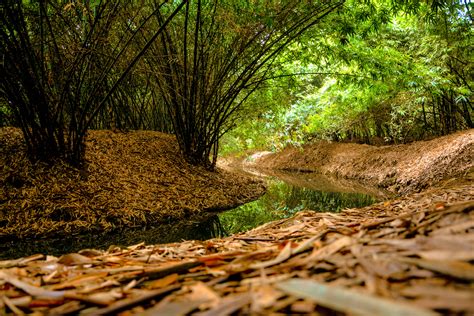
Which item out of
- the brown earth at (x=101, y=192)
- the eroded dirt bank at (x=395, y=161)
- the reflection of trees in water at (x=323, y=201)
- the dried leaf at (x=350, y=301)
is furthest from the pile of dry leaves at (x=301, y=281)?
the eroded dirt bank at (x=395, y=161)

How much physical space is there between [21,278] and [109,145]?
3711 millimetres

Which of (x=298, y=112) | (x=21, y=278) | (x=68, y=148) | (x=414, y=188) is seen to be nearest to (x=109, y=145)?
(x=68, y=148)

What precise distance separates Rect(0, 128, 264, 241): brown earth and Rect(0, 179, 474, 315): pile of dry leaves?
1.85m

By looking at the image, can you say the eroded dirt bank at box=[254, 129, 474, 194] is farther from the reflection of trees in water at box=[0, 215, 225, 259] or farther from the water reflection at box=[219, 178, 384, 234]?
the reflection of trees in water at box=[0, 215, 225, 259]

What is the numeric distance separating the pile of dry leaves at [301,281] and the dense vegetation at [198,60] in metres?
1.97

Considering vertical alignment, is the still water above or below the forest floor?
below

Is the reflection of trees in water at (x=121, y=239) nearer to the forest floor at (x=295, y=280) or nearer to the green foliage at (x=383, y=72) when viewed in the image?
the forest floor at (x=295, y=280)

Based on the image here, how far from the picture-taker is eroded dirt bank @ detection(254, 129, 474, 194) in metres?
4.54

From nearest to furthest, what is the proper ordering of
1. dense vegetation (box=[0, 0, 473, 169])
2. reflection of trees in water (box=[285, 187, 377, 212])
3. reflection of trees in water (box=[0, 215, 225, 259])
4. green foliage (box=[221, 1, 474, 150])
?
reflection of trees in water (box=[0, 215, 225, 259])
dense vegetation (box=[0, 0, 473, 169])
reflection of trees in water (box=[285, 187, 377, 212])
green foliage (box=[221, 1, 474, 150])

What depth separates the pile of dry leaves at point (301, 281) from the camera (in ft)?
1.40

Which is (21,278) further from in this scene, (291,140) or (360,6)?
(291,140)

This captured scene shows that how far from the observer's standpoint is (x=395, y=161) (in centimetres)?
680

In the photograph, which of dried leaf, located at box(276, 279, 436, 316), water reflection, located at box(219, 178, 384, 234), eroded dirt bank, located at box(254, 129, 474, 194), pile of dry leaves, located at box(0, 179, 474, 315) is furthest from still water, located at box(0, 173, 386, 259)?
dried leaf, located at box(276, 279, 436, 316)

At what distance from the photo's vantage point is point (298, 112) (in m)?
10.6
